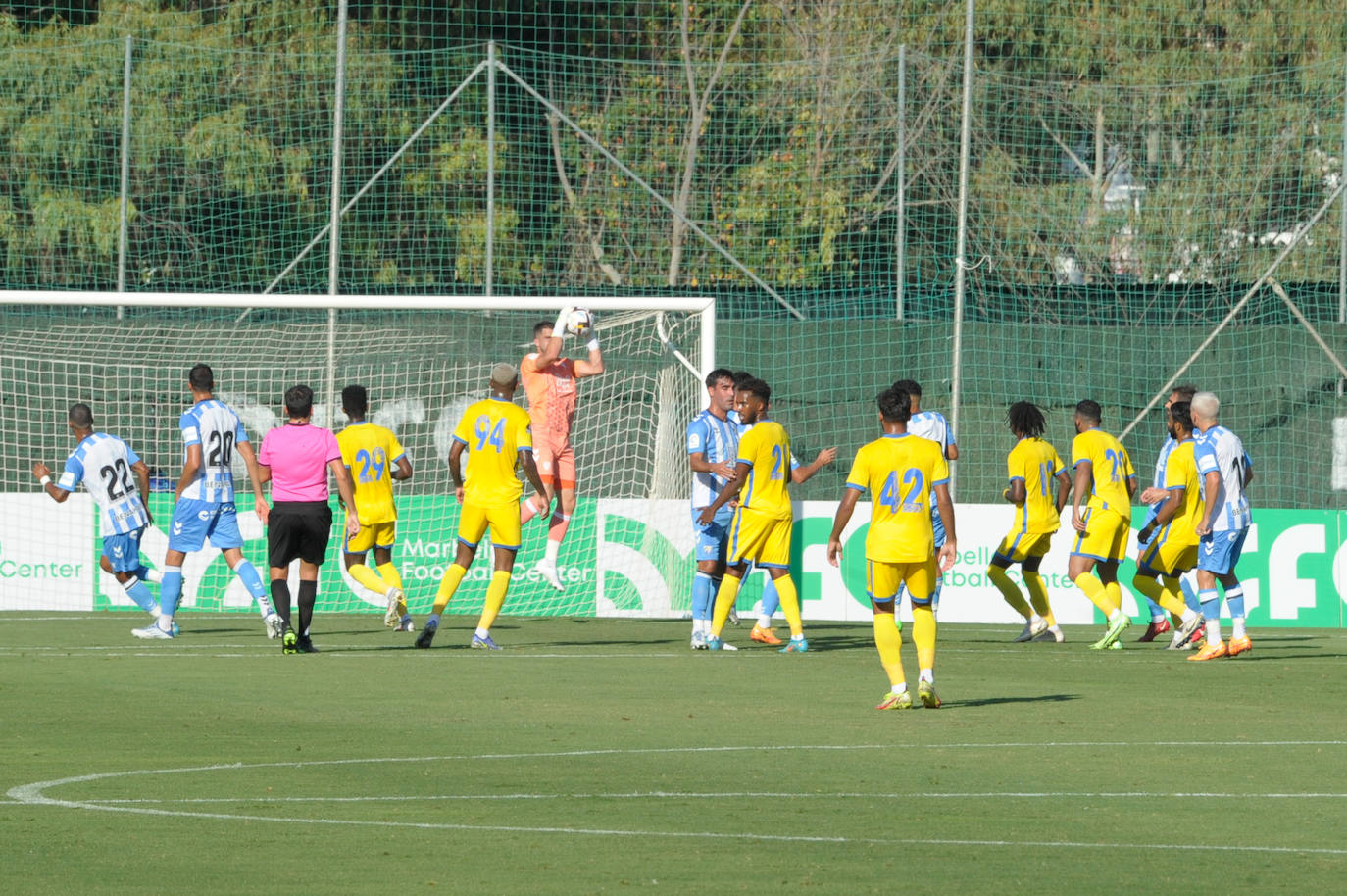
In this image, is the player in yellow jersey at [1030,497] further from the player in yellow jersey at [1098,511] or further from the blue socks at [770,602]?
the blue socks at [770,602]

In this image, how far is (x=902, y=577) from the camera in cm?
1110

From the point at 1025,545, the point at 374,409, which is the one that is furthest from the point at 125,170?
the point at 1025,545

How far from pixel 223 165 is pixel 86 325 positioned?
3.96 m

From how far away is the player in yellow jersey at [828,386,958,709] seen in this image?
35.9ft

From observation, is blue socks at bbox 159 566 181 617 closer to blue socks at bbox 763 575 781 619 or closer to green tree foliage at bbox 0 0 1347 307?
blue socks at bbox 763 575 781 619

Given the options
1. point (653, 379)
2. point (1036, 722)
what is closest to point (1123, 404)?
point (653, 379)

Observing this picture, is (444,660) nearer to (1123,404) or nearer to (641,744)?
(641,744)

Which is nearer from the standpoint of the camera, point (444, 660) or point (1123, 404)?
point (444, 660)

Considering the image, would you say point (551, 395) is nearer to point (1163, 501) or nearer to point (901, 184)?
point (1163, 501)

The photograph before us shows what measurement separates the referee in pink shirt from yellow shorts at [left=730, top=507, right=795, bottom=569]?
2.93 m

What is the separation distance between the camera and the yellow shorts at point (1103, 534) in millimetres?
16453

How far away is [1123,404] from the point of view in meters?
24.7

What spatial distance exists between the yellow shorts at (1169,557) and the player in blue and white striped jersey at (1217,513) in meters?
0.49

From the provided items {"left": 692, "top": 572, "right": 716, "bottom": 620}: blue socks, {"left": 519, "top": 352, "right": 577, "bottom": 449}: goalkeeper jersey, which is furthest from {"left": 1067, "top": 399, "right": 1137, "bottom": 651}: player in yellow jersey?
{"left": 519, "top": 352, "right": 577, "bottom": 449}: goalkeeper jersey
